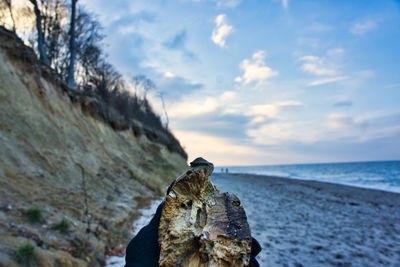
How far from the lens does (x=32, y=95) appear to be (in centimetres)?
761

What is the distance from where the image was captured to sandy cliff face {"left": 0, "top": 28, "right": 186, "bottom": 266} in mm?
3580

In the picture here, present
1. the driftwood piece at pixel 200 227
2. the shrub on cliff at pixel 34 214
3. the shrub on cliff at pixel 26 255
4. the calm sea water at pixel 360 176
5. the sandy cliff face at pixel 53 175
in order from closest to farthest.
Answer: the driftwood piece at pixel 200 227, the shrub on cliff at pixel 26 255, the sandy cliff face at pixel 53 175, the shrub on cliff at pixel 34 214, the calm sea water at pixel 360 176

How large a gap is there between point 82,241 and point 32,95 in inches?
234

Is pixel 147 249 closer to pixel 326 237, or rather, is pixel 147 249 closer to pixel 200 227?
pixel 200 227

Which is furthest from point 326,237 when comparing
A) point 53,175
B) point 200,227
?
point 53,175

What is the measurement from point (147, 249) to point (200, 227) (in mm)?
419

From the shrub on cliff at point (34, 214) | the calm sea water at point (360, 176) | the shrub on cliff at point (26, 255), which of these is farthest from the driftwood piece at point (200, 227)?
the calm sea water at point (360, 176)

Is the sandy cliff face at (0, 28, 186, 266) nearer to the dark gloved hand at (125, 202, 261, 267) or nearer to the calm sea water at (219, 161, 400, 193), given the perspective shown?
the dark gloved hand at (125, 202, 261, 267)

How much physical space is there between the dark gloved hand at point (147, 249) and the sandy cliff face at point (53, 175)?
2065 mm

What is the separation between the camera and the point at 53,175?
5.93 meters

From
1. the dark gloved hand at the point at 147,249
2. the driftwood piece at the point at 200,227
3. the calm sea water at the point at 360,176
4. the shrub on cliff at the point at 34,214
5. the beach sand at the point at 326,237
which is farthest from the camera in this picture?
the calm sea water at the point at 360,176

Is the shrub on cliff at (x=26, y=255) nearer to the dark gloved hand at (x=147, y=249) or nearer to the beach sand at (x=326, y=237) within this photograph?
the dark gloved hand at (x=147, y=249)

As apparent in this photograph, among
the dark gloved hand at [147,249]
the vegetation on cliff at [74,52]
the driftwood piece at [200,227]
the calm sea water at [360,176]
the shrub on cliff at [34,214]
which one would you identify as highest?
the vegetation on cliff at [74,52]

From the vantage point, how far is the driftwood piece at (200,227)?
49.8 inches
